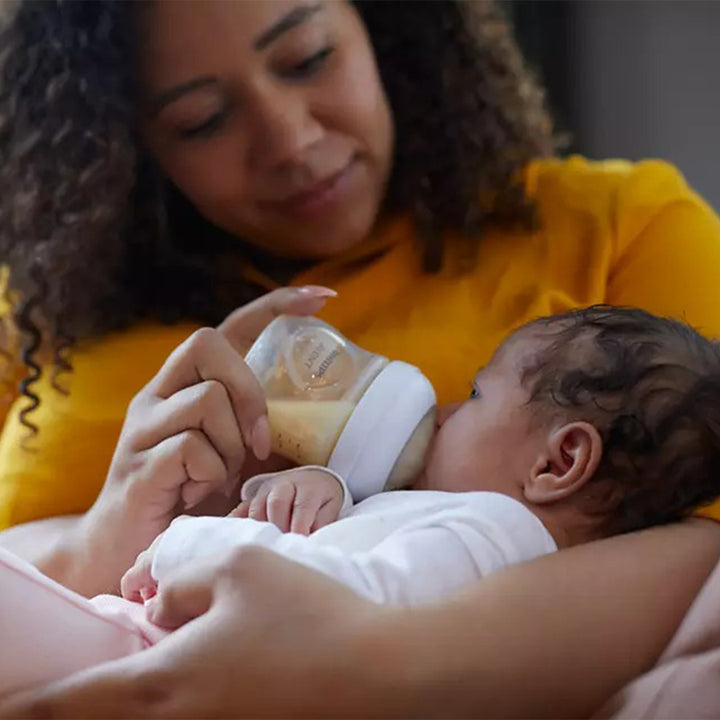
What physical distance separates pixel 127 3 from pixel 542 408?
27.5 inches

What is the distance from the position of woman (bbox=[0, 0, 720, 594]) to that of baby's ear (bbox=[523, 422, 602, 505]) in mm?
273

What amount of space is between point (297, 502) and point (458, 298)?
1.32 ft

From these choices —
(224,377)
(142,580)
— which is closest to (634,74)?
(224,377)

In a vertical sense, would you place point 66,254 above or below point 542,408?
above

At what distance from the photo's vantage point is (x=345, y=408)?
1101mm

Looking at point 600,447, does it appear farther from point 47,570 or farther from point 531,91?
point 531,91

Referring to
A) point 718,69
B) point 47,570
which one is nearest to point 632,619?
point 47,570

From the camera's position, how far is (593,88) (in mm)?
2359

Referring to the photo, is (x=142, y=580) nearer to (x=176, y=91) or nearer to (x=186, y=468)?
(x=186, y=468)

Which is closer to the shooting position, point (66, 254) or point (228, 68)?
point (228, 68)

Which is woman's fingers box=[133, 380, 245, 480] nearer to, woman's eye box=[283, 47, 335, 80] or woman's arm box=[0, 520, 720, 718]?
woman's arm box=[0, 520, 720, 718]

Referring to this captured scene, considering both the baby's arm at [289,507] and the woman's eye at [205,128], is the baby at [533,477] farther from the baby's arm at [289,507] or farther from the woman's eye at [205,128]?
the woman's eye at [205,128]

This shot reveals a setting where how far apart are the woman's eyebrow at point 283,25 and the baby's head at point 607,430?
487mm

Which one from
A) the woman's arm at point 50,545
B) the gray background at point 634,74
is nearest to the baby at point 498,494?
the woman's arm at point 50,545
